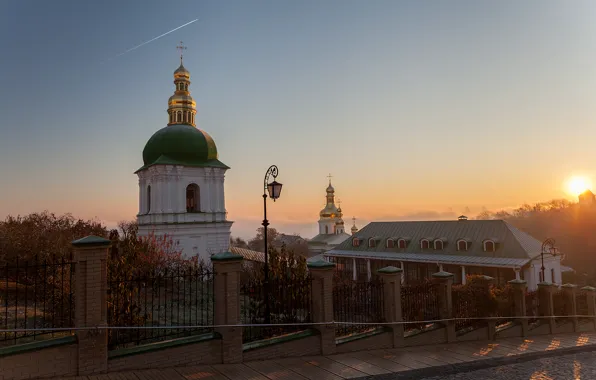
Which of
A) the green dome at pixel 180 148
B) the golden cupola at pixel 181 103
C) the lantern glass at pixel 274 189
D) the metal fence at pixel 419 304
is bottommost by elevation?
the metal fence at pixel 419 304

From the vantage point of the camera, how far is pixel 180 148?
33.1 meters

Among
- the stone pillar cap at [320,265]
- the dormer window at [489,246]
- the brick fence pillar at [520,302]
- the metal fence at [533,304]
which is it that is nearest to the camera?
the stone pillar cap at [320,265]

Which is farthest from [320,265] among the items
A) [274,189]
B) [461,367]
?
[274,189]

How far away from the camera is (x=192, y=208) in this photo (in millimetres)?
34312

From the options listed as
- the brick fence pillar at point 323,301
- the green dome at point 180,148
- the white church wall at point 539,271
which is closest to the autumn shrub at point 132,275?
the brick fence pillar at point 323,301

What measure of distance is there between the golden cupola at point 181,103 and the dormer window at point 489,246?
96.0ft

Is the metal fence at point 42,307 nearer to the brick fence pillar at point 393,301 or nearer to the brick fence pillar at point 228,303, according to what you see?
the brick fence pillar at point 228,303

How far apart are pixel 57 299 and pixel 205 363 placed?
8701 mm

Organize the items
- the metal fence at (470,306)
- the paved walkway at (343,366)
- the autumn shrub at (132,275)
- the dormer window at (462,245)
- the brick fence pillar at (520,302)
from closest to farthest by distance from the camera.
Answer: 1. the paved walkway at (343,366)
2. the autumn shrub at (132,275)
3. the metal fence at (470,306)
4. the brick fence pillar at (520,302)
5. the dormer window at (462,245)

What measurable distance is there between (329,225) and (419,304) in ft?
215

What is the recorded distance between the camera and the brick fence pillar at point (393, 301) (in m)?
11.2

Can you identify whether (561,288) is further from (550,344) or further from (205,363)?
(205,363)

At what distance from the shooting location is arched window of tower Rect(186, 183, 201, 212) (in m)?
33.7

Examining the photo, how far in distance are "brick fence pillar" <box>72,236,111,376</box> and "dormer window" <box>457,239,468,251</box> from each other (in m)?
40.5
